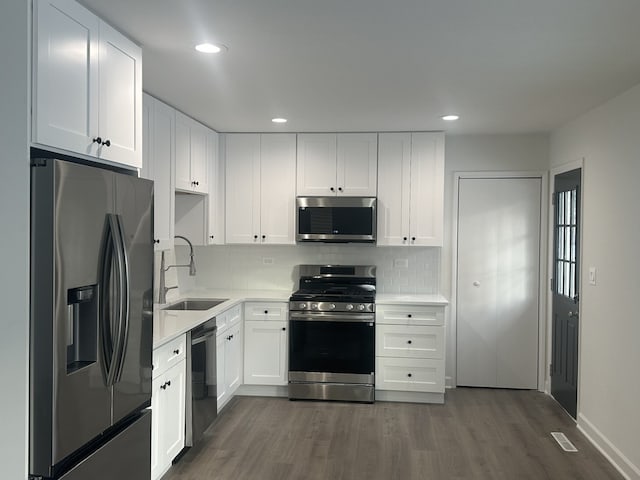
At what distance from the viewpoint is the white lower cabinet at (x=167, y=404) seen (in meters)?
3.01

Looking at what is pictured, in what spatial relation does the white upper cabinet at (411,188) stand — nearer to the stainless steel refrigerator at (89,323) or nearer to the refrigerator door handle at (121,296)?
the stainless steel refrigerator at (89,323)

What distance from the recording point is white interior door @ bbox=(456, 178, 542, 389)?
5.21 meters

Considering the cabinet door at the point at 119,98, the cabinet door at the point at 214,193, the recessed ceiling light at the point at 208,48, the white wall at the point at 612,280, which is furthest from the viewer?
the cabinet door at the point at 214,193

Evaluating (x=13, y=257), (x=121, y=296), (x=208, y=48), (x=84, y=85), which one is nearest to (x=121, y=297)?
(x=121, y=296)

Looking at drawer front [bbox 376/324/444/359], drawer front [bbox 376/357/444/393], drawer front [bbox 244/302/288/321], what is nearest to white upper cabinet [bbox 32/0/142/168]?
drawer front [bbox 244/302/288/321]

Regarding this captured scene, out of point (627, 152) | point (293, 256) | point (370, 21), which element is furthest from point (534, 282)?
point (370, 21)

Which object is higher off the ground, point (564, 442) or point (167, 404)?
point (167, 404)

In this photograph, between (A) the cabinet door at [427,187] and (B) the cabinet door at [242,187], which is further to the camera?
(B) the cabinet door at [242,187]

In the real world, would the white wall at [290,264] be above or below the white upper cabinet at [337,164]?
below

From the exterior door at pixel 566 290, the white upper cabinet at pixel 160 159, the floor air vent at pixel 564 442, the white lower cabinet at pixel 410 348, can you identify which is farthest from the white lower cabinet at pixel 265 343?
the exterior door at pixel 566 290

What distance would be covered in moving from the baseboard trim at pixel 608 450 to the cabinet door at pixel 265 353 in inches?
95.5

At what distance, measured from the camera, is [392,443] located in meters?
3.92

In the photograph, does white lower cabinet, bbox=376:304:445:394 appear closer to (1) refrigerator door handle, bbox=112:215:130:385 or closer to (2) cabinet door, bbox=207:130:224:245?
(2) cabinet door, bbox=207:130:224:245

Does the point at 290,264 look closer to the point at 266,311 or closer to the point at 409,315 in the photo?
the point at 266,311
